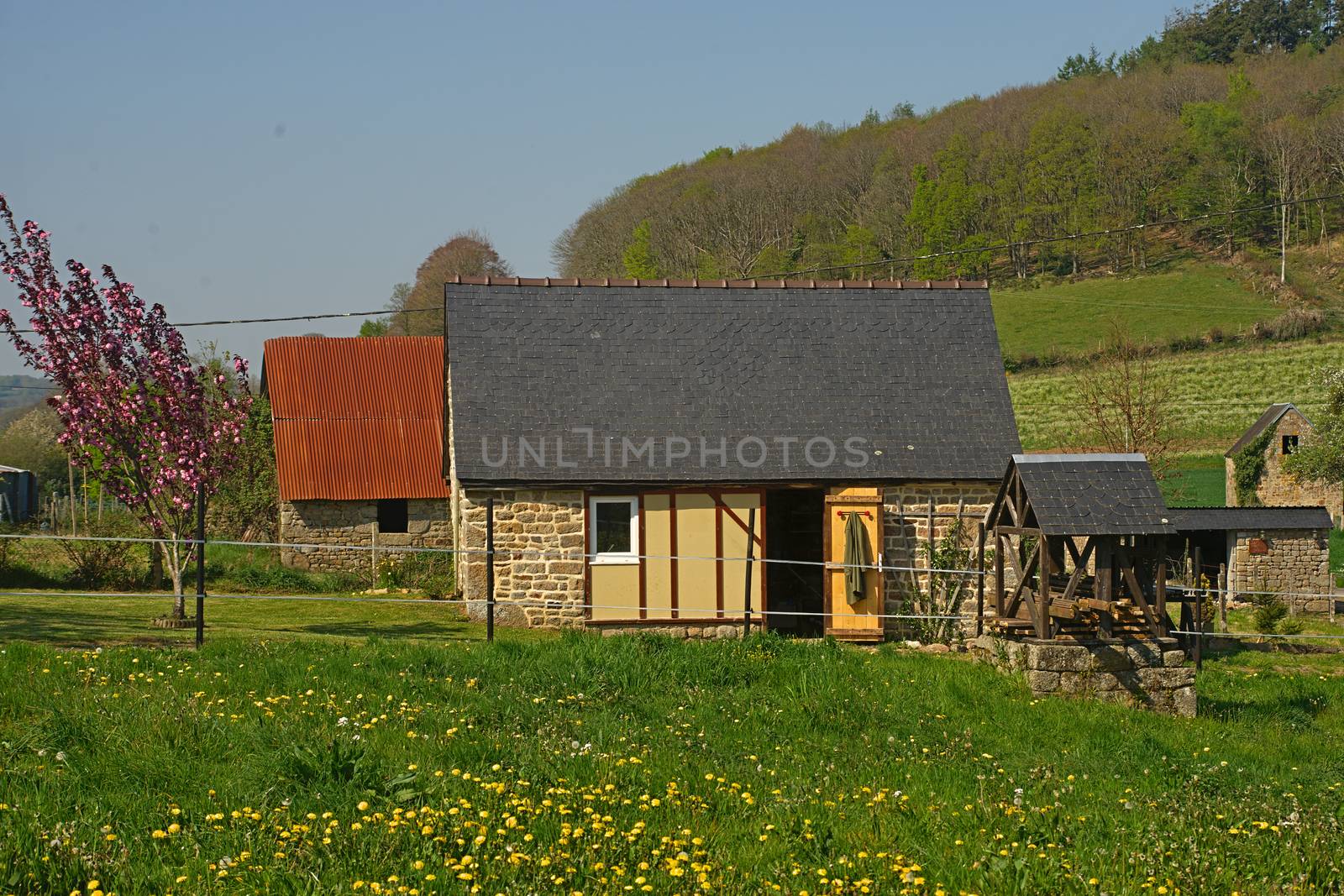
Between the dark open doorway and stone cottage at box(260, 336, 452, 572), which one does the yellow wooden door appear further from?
stone cottage at box(260, 336, 452, 572)

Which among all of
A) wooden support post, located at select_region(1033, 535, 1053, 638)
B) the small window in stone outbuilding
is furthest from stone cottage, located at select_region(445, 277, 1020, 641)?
the small window in stone outbuilding

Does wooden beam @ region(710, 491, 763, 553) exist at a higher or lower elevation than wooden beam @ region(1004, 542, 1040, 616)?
higher

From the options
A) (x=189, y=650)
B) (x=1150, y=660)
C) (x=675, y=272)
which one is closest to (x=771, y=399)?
(x=1150, y=660)

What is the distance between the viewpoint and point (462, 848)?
19.7 feet

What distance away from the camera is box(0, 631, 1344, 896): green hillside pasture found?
5.88 meters

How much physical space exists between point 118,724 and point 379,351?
75.2 feet

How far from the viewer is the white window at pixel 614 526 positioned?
1780 centimetres

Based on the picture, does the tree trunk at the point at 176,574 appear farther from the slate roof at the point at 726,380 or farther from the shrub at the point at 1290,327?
the shrub at the point at 1290,327

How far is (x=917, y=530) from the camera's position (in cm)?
1784

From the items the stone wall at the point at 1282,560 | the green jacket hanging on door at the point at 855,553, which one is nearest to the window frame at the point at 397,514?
the green jacket hanging on door at the point at 855,553

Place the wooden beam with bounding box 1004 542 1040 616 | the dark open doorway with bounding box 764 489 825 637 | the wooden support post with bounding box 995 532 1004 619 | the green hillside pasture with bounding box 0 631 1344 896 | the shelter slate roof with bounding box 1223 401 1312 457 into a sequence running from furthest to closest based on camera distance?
the shelter slate roof with bounding box 1223 401 1312 457, the dark open doorway with bounding box 764 489 825 637, the wooden support post with bounding box 995 532 1004 619, the wooden beam with bounding box 1004 542 1040 616, the green hillside pasture with bounding box 0 631 1344 896

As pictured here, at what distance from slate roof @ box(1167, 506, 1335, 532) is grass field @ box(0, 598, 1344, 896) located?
1595 centimetres

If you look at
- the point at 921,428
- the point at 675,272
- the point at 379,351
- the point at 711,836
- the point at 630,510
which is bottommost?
the point at 711,836

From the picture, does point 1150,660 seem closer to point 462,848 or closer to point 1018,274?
point 462,848
